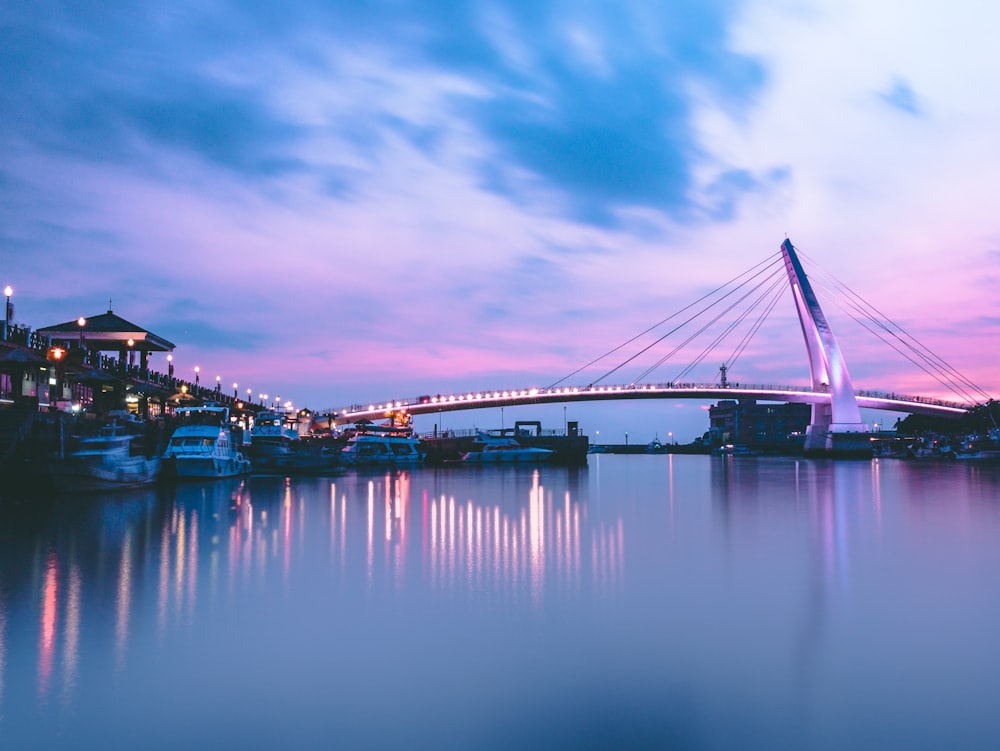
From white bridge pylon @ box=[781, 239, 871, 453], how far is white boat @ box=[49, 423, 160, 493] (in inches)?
2144

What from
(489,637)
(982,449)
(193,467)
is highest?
(193,467)

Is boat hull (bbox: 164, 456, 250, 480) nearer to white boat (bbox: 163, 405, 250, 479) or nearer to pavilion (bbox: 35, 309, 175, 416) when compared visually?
white boat (bbox: 163, 405, 250, 479)

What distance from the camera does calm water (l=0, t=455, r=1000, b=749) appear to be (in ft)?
19.9

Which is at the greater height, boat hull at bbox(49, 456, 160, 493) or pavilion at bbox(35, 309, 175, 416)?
pavilion at bbox(35, 309, 175, 416)

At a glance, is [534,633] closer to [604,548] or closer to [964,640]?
[964,640]

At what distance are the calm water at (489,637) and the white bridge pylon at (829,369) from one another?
5124 centimetres

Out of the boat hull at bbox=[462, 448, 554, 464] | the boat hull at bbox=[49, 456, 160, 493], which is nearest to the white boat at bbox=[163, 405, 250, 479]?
the boat hull at bbox=[49, 456, 160, 493]

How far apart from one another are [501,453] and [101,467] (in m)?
41.8

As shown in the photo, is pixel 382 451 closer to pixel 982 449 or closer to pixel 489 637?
pixel 489 637

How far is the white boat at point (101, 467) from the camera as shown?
23.4 m

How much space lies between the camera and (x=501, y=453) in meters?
64.4

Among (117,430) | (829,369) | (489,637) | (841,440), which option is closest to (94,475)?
(117,430)

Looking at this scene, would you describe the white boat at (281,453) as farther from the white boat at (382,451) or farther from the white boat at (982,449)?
the white boat at (982,449)

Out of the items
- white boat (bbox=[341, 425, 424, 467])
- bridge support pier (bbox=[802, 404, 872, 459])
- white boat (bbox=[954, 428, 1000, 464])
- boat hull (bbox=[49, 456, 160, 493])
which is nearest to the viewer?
boat hull (bbox=[49, 456, 160, 493])
